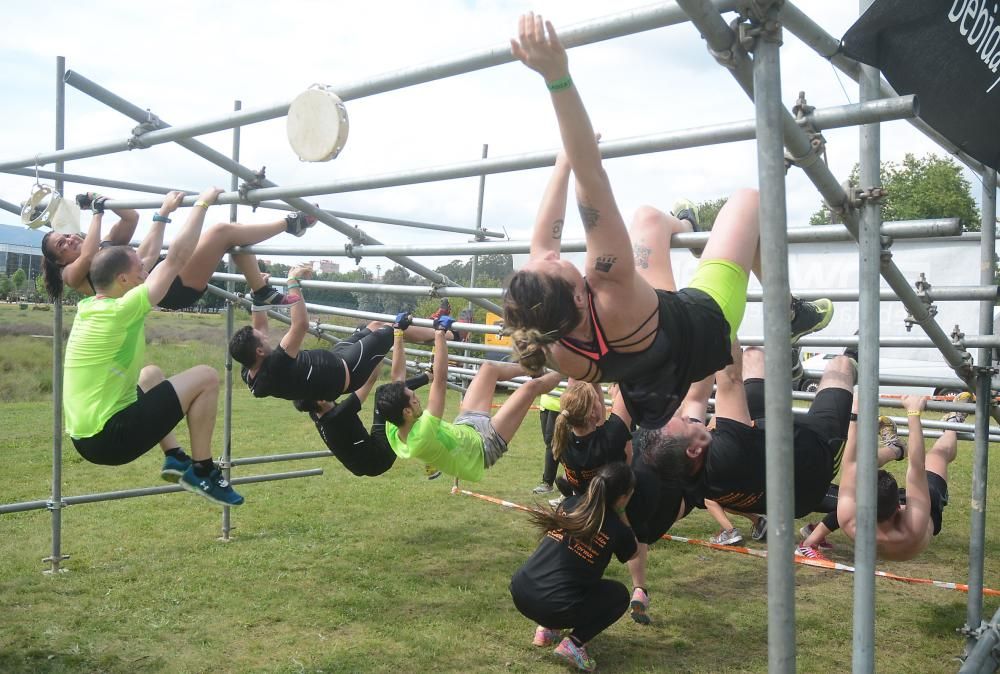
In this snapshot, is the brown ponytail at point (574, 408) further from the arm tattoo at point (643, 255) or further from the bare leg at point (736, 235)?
the bare leg at point (736, 235)

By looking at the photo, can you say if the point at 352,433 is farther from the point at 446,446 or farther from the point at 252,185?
the point at 252,185

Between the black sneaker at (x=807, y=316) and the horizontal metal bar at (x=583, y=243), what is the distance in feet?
2.26

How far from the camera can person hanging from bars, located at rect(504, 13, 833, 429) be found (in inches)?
95.3

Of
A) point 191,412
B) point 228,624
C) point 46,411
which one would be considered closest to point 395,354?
point 191,412

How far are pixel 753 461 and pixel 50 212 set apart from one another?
13.9ft

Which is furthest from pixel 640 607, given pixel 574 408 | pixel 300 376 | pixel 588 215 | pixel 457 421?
pixel 588 215

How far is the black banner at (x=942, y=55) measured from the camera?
2314mm

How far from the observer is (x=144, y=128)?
3840 millimetres

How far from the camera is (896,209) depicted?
28859 millimetres

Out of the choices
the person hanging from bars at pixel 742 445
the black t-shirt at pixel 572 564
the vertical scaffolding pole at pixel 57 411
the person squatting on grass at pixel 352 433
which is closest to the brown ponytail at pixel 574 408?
the person hanging from bars at pixel 742 445

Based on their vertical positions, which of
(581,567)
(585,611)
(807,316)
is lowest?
(585,611)

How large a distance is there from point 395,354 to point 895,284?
3.89 meters

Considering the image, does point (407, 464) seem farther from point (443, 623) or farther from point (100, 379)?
point (100, 379)

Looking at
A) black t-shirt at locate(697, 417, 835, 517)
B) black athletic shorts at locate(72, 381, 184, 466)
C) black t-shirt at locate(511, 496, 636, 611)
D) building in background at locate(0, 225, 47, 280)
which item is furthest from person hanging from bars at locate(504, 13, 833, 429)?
building in background at locate(0, 225, 47, 280)
